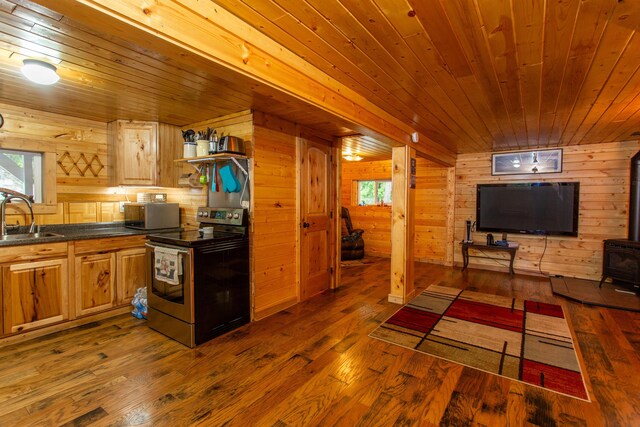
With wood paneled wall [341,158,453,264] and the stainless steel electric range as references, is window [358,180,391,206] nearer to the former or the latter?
wood paneled wall [341,158,453,264]

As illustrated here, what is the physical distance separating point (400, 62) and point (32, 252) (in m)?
3.36

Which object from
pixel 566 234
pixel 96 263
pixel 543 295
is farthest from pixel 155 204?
pixel 566 234

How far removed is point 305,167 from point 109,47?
2.20 metres

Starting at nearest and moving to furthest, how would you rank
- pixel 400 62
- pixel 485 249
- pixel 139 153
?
pixel 400 62
pixel 139 153
pixel 485 249

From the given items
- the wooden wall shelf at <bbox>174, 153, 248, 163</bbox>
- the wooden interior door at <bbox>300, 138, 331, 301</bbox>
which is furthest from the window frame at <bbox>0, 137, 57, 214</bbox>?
the wooden interior door at <bbox>300, 138, 331, 301</bbox>

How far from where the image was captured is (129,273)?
3377 mm

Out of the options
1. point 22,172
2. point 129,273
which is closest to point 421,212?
point 129,273

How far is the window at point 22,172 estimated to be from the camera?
319 centimetres

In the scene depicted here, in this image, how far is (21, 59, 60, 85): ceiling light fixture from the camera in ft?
6.83

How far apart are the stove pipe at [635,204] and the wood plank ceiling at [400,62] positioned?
120cm

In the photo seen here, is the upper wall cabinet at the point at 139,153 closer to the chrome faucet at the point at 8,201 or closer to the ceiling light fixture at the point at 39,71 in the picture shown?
the chrome faucet at the point at 8,201

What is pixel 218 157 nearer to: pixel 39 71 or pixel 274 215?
pixel 274 215

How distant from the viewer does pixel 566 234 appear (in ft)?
16.5

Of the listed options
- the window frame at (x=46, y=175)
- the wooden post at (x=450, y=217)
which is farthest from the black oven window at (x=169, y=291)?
the wooden post at (x=450, y=217)
